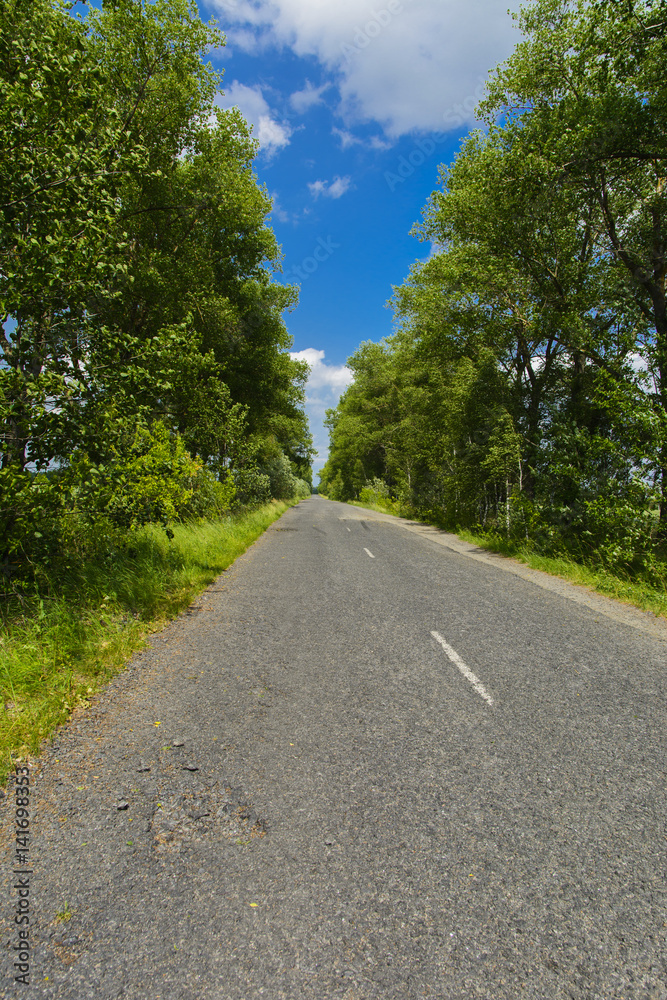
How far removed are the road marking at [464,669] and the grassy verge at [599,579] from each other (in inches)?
155

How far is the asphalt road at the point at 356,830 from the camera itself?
1876mm

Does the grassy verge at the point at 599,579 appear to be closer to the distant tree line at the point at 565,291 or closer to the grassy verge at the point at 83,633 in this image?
the distant tree line at the point at 565,291

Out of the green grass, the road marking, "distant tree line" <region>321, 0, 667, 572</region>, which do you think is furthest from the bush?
the road marking

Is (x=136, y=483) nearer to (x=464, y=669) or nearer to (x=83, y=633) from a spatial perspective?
(x=83, y=633)

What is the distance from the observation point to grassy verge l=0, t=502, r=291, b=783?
3.53 metres

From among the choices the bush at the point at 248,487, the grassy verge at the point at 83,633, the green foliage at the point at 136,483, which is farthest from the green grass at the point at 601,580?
the bush at the point at 248,487

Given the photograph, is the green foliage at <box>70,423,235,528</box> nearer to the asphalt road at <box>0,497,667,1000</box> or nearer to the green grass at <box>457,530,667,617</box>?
the asphalt road at <box>0,497,667,1000</box>

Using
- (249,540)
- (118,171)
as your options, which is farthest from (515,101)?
(249,540)

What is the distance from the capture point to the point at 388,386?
39062mm

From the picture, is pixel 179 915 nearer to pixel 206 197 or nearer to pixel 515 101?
pixel 206 197

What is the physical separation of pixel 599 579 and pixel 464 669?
216 inches

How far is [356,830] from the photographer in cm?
259

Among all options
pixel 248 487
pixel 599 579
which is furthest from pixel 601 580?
pixel 248 487

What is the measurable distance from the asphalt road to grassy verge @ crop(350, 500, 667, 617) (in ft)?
8.49
